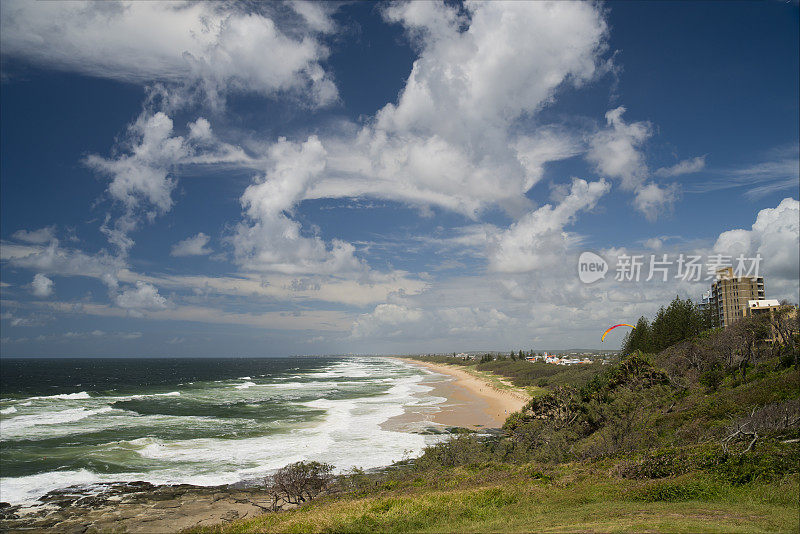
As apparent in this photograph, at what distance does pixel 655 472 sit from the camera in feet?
50.9

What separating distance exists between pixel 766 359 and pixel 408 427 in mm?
A: 26778

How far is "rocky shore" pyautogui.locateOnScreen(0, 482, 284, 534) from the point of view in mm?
19188

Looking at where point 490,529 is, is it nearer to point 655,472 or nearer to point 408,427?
point 655,472

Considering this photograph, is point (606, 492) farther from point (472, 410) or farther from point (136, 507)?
point (472, 410)

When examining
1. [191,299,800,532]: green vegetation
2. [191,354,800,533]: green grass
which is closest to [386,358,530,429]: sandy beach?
[191,299,800,532]: green vegetation

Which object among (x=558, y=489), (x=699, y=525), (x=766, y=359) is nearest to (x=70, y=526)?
(x=558, y=489)

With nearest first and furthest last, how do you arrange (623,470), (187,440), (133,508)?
(623,470) < (133,508) < (187,440)

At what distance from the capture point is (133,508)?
69.6ft

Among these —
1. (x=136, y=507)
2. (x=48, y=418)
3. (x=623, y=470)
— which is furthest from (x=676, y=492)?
(x=48, y=418)

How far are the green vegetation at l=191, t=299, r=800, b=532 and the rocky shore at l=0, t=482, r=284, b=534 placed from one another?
4.59 meters

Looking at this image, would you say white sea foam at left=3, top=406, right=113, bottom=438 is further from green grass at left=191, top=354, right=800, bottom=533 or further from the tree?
green grass at left=191, top=354, right=800, bottom=533

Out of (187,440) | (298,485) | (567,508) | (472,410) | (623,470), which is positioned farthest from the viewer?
(472,410)

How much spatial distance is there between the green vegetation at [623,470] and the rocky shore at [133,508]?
4.59m

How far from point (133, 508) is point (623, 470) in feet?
69.9
